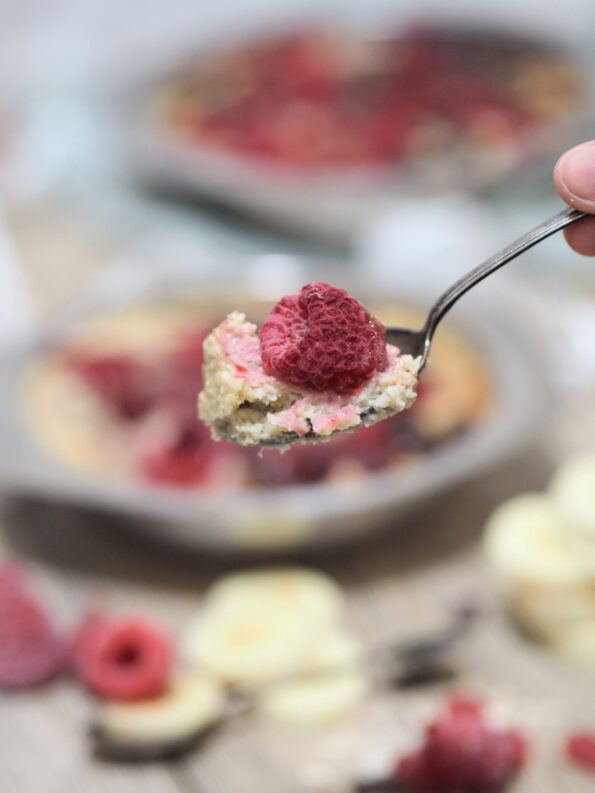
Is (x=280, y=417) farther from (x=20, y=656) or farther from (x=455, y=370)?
(x=455, y=370)

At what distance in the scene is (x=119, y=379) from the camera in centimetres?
125

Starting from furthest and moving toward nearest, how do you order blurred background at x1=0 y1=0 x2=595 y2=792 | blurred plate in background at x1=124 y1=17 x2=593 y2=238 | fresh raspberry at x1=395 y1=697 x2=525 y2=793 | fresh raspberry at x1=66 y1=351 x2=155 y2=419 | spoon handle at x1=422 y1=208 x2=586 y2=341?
blurred plate in background at x1=124 y1=17 x2=593 y2=238 → fresh raspberry at x1=66 y1=351 x2=155 y2=419 → blurred background at x1=0 y1=0 x2=595 y2=792 → fresh raspberry at x1=395 y1=697 x2=525 y2=793 → spoon handle at x1=422 y1=208 x2=586 y2=341

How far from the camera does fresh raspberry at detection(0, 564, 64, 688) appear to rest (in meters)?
Result: 0.97

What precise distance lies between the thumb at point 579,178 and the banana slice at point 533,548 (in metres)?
0.42

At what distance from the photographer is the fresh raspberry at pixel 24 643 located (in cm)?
97

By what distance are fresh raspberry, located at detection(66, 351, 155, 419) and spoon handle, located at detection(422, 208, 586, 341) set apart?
60 cm

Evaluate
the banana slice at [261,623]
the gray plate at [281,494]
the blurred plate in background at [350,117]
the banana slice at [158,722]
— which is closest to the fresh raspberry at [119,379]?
the gray plate at [281,494]

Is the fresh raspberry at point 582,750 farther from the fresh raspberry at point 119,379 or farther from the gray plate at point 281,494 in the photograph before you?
the fresh raspberry at point 119,379

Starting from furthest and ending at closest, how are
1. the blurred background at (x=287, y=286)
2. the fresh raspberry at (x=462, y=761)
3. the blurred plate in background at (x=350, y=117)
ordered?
the blurred plate in background at (x=350, y=117), the blurred background at (x=287, y=286), the fresh raspberry at (x=462, y=761)

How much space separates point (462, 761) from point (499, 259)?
44 cm

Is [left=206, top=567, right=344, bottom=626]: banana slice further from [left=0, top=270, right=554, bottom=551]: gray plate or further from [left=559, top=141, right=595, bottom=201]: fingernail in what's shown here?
[left=559, top=141, right=595, bottom=201]: fingernail

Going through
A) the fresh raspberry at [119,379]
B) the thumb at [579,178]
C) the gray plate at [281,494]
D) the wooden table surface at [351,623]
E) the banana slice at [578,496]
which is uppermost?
the thumb at [579,178]

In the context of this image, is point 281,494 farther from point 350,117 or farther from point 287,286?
point 350,117

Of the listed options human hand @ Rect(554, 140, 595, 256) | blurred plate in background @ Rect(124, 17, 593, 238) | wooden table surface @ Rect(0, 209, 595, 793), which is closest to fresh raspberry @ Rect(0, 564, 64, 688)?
wooden table surface @ Rect(0, 209, 595, 793)
